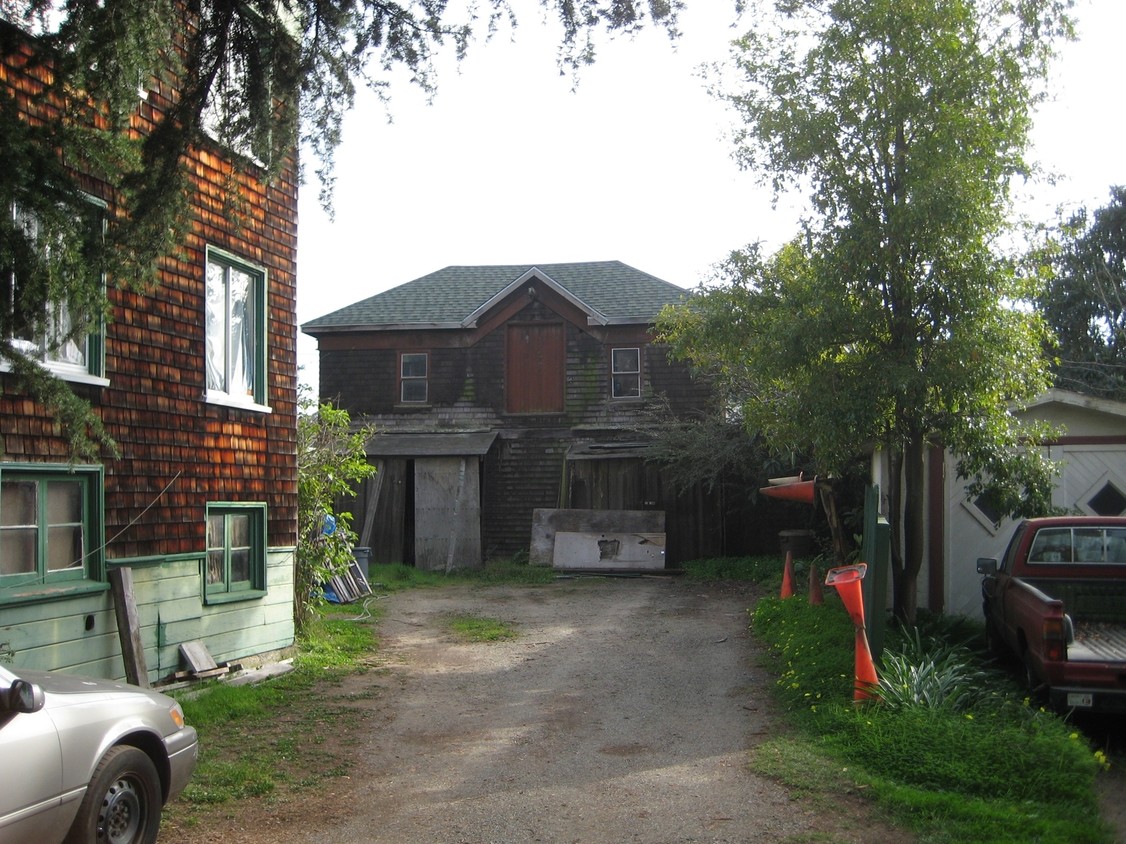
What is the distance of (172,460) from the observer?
10.1 metres

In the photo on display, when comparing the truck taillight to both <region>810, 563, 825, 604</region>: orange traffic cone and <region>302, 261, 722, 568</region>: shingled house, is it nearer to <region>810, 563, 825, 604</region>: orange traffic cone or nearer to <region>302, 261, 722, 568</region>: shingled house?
<region>810, 563, 825, 604</region>: orange traffic cone

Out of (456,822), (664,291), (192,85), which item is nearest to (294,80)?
(192,85)

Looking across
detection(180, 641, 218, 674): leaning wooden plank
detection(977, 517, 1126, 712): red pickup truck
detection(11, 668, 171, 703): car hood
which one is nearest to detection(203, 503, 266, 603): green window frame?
detection(180, 641, 218, 674): leaning wooden plank

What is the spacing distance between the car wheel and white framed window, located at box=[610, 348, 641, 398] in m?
19.6

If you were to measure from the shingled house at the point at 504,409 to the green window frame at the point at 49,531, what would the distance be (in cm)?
1461

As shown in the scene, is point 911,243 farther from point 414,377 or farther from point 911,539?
point 414,377

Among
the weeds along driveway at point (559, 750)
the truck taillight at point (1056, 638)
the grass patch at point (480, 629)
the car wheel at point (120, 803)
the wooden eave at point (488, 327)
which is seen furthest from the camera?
the wooden eave at point (488, 327)

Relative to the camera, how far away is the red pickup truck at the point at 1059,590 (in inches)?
331

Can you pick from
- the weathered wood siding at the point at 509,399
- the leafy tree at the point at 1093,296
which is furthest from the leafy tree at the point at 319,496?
the leafy tree at the point at 1093,296

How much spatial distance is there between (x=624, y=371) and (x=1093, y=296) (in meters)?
21.7

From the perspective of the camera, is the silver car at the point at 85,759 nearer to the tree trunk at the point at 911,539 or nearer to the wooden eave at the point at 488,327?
the tree trunk at the point at 911,539

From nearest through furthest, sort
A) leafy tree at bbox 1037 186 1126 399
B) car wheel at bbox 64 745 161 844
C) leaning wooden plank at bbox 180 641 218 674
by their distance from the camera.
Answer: car wheel at bbox 64 745 161 844 < leaning wooden plank at bbox 180 641 218 674 < leafy tree at bbox 1037 186 1126 399

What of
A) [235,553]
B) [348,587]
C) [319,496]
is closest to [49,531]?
[235,553]

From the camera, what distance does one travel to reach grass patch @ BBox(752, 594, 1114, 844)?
6027mm
